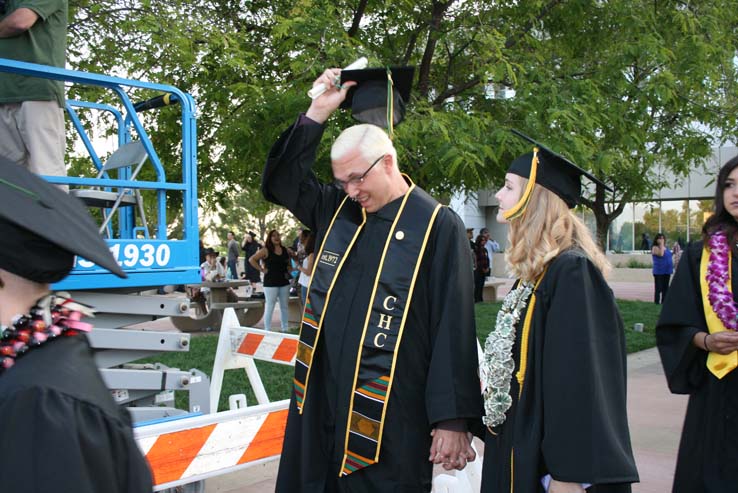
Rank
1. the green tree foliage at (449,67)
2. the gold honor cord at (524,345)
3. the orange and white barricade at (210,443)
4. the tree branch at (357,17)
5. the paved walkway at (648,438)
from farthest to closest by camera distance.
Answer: the tree branch at (357,17)
the green tree foliage at (449,67)
the paved walkway at (648,438)
the orange and white barricade at (210,443)
the gold honor cord at (524,345)

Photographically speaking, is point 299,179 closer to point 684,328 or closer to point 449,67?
point 684,328

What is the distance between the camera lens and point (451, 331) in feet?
8.40

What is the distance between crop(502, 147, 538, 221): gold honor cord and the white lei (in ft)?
0.83

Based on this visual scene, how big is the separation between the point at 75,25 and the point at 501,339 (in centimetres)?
679

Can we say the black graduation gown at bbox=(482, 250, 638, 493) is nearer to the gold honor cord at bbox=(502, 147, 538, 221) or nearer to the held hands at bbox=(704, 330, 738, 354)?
the gold honor cord at bbox=(502, 147, 538, 221)

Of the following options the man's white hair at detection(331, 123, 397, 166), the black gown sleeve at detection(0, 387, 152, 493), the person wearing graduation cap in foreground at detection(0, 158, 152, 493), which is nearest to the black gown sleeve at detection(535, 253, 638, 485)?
the man's white hair at detection(331, 123, 397, 166)

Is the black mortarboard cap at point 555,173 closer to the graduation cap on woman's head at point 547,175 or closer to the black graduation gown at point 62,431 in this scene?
the graduation cap on woman's head at point 547,175

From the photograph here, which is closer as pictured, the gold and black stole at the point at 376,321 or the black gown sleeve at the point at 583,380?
the black gown sleeve at the point at 583,380

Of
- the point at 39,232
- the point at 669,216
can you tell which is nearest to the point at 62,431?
the point at 39,232

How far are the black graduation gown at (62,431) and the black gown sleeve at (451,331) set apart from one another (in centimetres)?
134

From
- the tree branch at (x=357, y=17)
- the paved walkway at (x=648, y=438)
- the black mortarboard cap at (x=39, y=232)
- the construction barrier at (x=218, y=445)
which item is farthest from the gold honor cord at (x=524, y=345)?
the tree branch at (x=357, y=17)

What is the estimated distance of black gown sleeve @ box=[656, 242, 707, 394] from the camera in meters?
3.35

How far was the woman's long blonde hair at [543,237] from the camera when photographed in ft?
8.20

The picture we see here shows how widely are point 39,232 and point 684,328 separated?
3.02 meters
